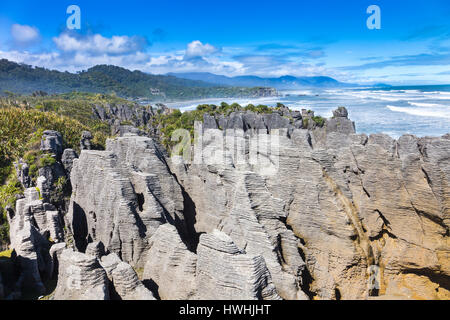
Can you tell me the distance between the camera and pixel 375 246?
9.98 metres

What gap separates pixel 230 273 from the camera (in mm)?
5203

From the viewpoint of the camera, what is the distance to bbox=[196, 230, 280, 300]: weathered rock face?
200 inches

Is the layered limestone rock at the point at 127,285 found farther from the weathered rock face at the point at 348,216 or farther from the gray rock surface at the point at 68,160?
the gray rock surface at the point at 68,160

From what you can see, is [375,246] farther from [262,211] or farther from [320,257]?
[262,211]

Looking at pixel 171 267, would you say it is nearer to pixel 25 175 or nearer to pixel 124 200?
pixel 124 200

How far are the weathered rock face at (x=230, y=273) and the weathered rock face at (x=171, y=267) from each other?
531mm

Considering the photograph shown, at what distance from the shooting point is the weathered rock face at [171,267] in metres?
6.07

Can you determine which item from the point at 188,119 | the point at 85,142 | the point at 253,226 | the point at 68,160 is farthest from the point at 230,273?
the point at 188,119

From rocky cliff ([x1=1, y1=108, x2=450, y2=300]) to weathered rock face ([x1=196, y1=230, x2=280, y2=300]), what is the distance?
2 cm

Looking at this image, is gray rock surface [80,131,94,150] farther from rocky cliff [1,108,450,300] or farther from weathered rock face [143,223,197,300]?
weathered rock face [143,223,197,300]

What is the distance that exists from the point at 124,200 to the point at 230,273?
4.26m

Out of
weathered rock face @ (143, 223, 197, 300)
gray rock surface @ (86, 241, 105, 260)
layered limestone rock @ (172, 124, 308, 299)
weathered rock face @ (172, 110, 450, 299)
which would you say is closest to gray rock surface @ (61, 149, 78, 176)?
layered limestone rock @ (172, 124, 308, 299)
